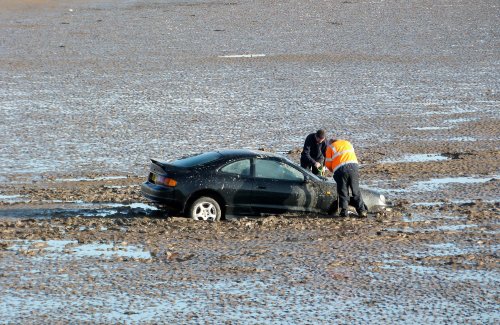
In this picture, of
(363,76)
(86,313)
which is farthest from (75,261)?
(363,76)

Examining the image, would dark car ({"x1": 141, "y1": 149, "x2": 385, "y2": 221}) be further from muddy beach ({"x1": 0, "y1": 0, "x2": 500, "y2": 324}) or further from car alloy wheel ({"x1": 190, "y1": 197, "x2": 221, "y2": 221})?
muddy beach ({"x1": 0, "y1": 0, "x2": 500, "y2": 324})

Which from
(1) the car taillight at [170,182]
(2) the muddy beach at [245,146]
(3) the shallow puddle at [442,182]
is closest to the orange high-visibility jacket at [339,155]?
(2) the muddy beach at [245,146]

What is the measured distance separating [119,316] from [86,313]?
377mm

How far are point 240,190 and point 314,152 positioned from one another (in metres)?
3.10

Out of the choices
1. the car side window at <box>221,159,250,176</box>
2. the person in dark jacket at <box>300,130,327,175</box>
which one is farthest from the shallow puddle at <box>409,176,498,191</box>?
the car side window at <box>221,159,250,176</box>

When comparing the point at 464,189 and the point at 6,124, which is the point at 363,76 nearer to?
the point at 6,124

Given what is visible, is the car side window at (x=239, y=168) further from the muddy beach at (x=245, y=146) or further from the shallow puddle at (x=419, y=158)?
the shallow puddle at (x=419, y=158)

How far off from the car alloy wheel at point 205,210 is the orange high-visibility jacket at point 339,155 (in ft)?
7.18

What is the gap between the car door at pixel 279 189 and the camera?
17734 mm

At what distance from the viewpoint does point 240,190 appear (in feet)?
57.8

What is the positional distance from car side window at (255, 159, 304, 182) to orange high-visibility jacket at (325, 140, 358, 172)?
0.65 metres

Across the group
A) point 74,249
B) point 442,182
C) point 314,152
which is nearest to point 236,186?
point 314,152

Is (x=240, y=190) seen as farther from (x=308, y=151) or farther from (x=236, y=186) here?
(x=308, y=151)

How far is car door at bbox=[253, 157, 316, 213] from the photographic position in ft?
58.2
